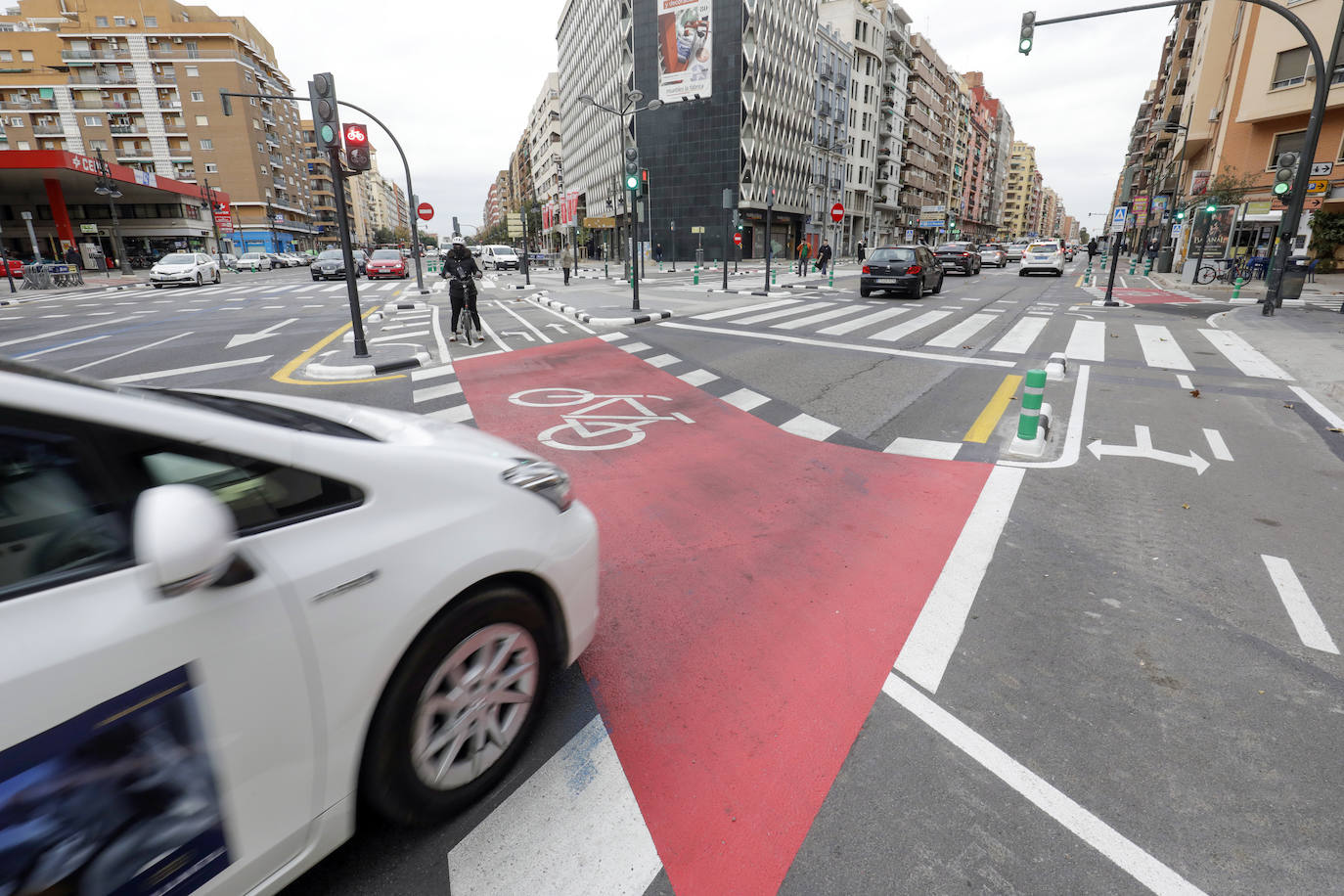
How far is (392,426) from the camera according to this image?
7.90ft

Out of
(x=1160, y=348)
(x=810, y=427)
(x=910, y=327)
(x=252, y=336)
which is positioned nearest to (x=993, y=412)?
(x=810, y=427)

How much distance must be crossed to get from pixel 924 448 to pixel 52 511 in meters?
6.06

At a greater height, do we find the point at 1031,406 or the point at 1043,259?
the point at 1043,259

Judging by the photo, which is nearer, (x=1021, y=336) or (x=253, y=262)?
(x=1021, y=336)

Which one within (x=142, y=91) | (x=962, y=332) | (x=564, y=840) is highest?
(x=142, y=91)

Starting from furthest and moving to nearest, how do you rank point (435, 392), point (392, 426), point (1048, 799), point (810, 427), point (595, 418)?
1. point (435, 392)
2. point (595, 418)
3. point (810, 427)
4. point (392, 426)
5. point (1048, 799)

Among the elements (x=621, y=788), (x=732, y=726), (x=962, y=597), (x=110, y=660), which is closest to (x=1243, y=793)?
(x=962, y=597)

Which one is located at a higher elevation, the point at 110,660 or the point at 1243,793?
the point at 110,660

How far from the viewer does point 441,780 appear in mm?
2092

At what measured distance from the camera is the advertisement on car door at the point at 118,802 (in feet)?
3.84

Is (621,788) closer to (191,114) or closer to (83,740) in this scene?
(83,740)

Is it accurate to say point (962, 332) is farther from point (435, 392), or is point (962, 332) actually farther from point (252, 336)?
point (252, 336)

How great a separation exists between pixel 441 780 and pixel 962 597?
277 cm

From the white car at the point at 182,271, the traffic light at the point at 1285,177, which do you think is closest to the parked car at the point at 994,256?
the traffic light at the point at 1285,177
